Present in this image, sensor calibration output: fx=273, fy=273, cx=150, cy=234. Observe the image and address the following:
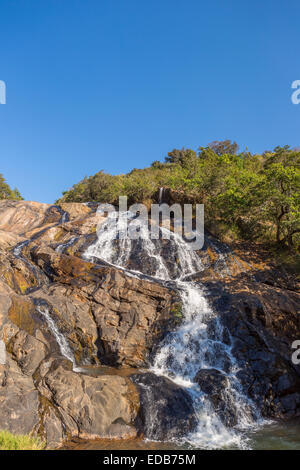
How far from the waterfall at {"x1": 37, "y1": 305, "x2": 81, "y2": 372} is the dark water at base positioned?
3.20 metres

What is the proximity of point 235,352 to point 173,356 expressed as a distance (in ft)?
8.33

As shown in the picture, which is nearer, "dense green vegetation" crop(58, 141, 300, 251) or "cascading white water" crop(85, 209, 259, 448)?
"cascading white water" crop(85, 209, 259, 448)

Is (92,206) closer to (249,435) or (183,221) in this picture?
(183,221)

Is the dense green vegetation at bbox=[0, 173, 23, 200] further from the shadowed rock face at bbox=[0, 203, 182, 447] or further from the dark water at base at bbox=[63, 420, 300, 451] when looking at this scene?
the dark water at base at bbox=[63, 420, 300, 451]

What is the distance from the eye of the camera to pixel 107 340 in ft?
37.5

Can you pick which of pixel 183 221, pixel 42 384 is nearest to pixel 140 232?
pixel 183 221

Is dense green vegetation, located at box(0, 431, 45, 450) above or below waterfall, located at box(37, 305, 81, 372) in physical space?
below

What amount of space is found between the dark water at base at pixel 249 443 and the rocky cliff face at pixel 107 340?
33cm

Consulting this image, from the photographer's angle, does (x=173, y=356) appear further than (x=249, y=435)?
Yes

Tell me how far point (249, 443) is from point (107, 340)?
6093mm

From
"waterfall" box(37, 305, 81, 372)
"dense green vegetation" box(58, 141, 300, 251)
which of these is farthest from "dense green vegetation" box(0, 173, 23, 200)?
"waterfall" box(37, 305, 81, 372)

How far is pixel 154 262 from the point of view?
17.3m

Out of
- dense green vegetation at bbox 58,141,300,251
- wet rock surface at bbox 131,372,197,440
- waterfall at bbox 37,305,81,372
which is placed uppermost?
dense green vegetation at bbox 58,141,300,251

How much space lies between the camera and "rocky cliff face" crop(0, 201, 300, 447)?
8.08 meters
